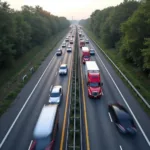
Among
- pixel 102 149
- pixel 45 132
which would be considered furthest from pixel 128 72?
pixel 45 132

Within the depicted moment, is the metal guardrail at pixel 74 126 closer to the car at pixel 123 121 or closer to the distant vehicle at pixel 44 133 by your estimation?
the distant vehicle at pixel 44 133

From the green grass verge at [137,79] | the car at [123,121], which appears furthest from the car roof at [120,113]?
the green grass verge at [137,79]

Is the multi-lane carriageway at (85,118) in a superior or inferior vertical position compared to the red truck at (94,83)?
inferior

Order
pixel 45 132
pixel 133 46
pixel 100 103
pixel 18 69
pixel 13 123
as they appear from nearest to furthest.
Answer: pixel 45 132, pixel 13 123, pixel 100 103, pixel 133 46, pixel 18 69

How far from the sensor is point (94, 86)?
31469 millimetres

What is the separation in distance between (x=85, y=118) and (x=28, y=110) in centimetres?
858

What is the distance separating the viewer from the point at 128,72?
41688 mm

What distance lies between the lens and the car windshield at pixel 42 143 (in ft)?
57.0

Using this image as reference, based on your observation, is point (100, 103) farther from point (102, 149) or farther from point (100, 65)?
point (100, 65)

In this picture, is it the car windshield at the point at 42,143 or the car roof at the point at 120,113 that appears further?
the car roof at the point at 120,113

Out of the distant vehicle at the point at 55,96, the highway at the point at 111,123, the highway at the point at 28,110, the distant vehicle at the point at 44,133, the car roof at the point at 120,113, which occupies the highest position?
the distant vehicle at the point at 44,133

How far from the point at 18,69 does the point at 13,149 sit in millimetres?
31060

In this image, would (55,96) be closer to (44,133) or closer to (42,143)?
(44,133)

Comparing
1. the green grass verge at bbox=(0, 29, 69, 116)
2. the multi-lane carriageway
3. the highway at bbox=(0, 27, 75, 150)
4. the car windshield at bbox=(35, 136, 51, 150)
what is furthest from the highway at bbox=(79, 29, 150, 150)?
the green grass verge at bbox=(0, 29, 69, 116)
